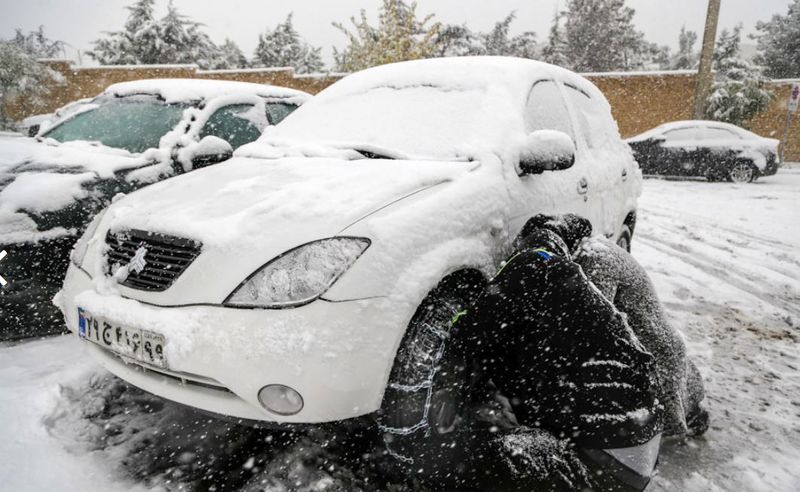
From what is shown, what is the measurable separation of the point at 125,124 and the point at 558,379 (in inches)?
160

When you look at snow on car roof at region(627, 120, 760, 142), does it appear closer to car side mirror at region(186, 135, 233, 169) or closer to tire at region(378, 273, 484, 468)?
car side mirror at region(186, 135, 233, 169)

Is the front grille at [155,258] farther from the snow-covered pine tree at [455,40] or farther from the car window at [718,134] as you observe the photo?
the snow-covered pine tree at [455,40]

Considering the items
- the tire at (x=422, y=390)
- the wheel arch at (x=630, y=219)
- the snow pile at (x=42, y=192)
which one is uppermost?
the snow pile at (x=42, y=192)

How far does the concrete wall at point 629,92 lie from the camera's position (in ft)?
59.0

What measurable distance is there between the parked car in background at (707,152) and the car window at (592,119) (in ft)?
31.8

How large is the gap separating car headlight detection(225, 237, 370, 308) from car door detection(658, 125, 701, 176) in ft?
42.7

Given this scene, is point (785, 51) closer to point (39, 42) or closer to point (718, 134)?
point (718, 134)

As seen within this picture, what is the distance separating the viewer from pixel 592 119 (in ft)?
12.5

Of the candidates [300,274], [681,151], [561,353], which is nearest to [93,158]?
[300,274]

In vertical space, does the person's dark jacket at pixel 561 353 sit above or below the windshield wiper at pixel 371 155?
below

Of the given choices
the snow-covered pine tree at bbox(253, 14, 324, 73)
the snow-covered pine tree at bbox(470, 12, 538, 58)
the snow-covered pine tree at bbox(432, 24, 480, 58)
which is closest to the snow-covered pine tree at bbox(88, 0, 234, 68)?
the snow-covered pine tree at bbox(253, 14, 324, 73)

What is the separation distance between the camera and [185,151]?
3.74 metres

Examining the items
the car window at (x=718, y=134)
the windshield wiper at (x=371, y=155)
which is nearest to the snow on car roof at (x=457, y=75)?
the windshield wiper at (x=371, y=155)

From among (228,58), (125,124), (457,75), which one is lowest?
(125,124)
